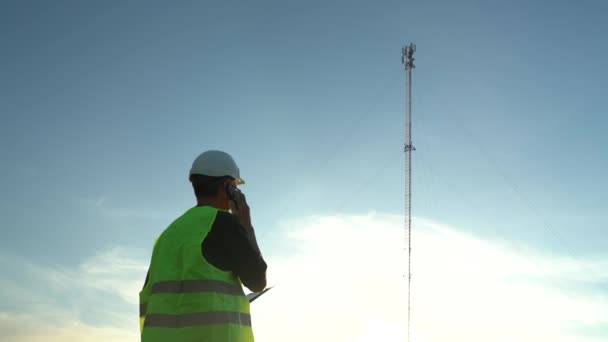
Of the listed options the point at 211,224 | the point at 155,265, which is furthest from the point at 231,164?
the point at 155,265

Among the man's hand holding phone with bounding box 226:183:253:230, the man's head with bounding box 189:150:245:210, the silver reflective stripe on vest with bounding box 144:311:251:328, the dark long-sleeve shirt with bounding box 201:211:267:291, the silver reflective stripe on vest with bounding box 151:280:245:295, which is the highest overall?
the man's head with bounding box 189:150:245:210

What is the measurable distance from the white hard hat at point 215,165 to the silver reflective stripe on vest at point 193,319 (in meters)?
1.14

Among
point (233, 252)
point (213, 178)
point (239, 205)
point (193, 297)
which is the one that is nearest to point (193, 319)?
point (193, 297)

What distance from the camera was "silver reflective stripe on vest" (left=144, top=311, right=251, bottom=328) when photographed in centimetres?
394

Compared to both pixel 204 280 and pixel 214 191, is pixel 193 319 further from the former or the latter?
pixel 214 191

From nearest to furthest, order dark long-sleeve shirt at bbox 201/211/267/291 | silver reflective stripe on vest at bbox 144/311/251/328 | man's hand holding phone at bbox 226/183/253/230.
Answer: silver reflective stripe on vest at bbox 144/311/251/328 → dark long-sleeve shirt at bbox 201/211/267/291 → man's hand holding phone at bbox 226/183/253/230

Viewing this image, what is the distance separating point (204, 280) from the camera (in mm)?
4008

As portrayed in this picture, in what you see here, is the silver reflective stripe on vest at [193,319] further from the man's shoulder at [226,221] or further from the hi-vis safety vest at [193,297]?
the man's shoulder at [226,221]

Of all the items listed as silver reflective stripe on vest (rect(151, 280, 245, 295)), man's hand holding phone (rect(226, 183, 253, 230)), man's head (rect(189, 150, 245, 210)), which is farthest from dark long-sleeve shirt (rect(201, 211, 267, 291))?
man's head (rect(189, 150, 245, 210))

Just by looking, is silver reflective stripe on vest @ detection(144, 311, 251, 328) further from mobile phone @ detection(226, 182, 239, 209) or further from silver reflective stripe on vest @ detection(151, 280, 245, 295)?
mobile phone @ detection(226, 182, 239, 209)

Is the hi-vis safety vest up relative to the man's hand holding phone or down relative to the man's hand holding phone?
down

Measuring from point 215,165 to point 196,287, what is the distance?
1.04 meters

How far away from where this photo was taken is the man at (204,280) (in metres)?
3.96

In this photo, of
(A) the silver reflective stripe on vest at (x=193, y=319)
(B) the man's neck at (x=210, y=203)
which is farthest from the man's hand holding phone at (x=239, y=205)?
(A) the silver reflective stripe on vest at (x=193, y=319)
